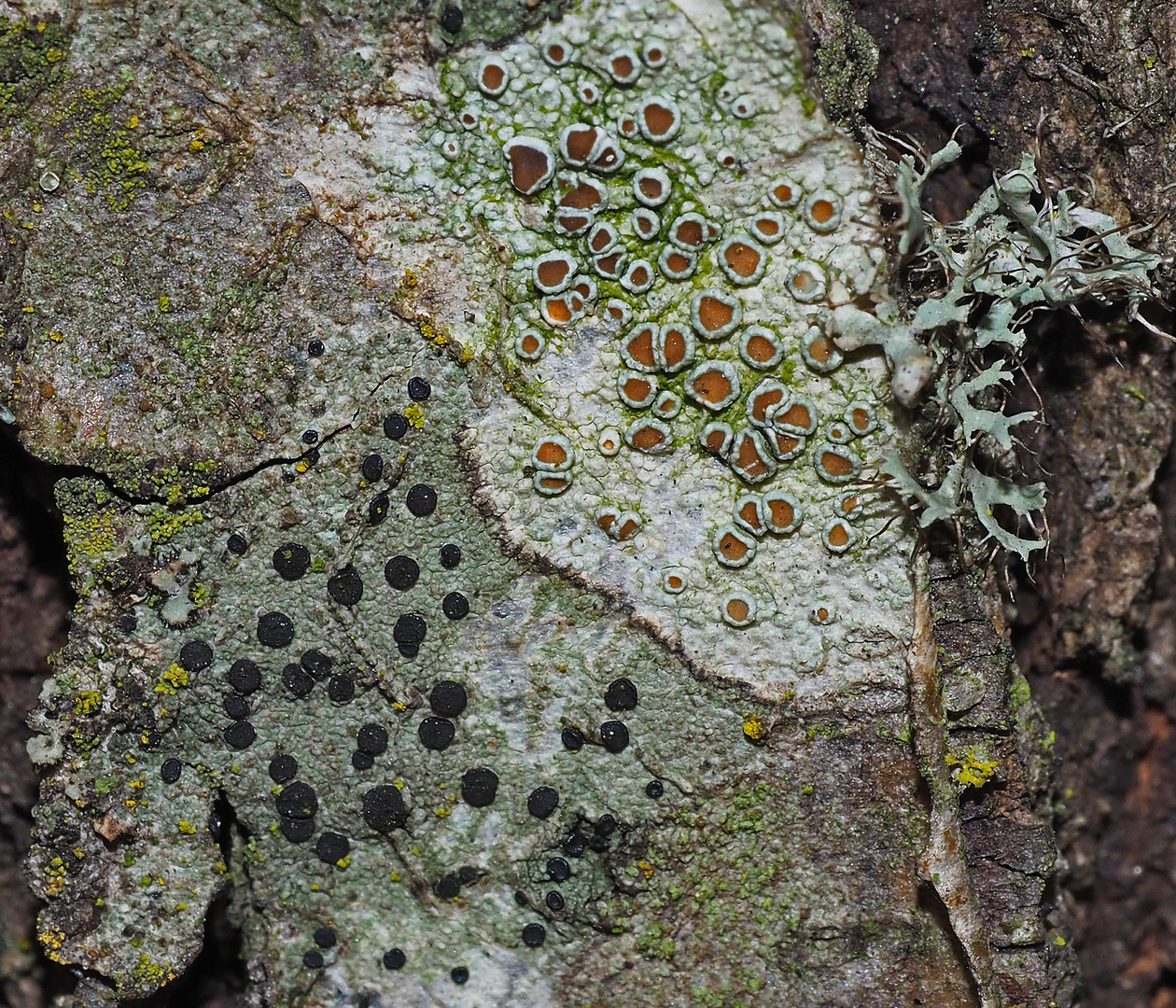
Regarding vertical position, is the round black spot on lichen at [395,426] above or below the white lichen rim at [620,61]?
below

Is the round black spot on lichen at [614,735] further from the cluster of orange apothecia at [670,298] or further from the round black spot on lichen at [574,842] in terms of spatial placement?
the cluster of orange apothecia at [670,298]

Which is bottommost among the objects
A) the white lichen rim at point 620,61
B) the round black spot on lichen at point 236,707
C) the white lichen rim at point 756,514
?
the round black spot on lichen at point 236,707

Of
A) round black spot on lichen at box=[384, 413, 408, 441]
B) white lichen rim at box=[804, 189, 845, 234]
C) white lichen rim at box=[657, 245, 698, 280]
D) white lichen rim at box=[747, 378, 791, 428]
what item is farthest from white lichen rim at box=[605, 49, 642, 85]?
round black spot on lichen at box=[384, 413, 408, 441]

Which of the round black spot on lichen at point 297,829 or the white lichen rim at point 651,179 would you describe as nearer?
the white lichen rim at point 651,179

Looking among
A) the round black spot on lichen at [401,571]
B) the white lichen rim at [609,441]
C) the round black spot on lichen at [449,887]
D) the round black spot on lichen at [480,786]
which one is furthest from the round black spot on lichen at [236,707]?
the white lichen rim at [609,441]

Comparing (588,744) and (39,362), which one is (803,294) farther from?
(39,362)
